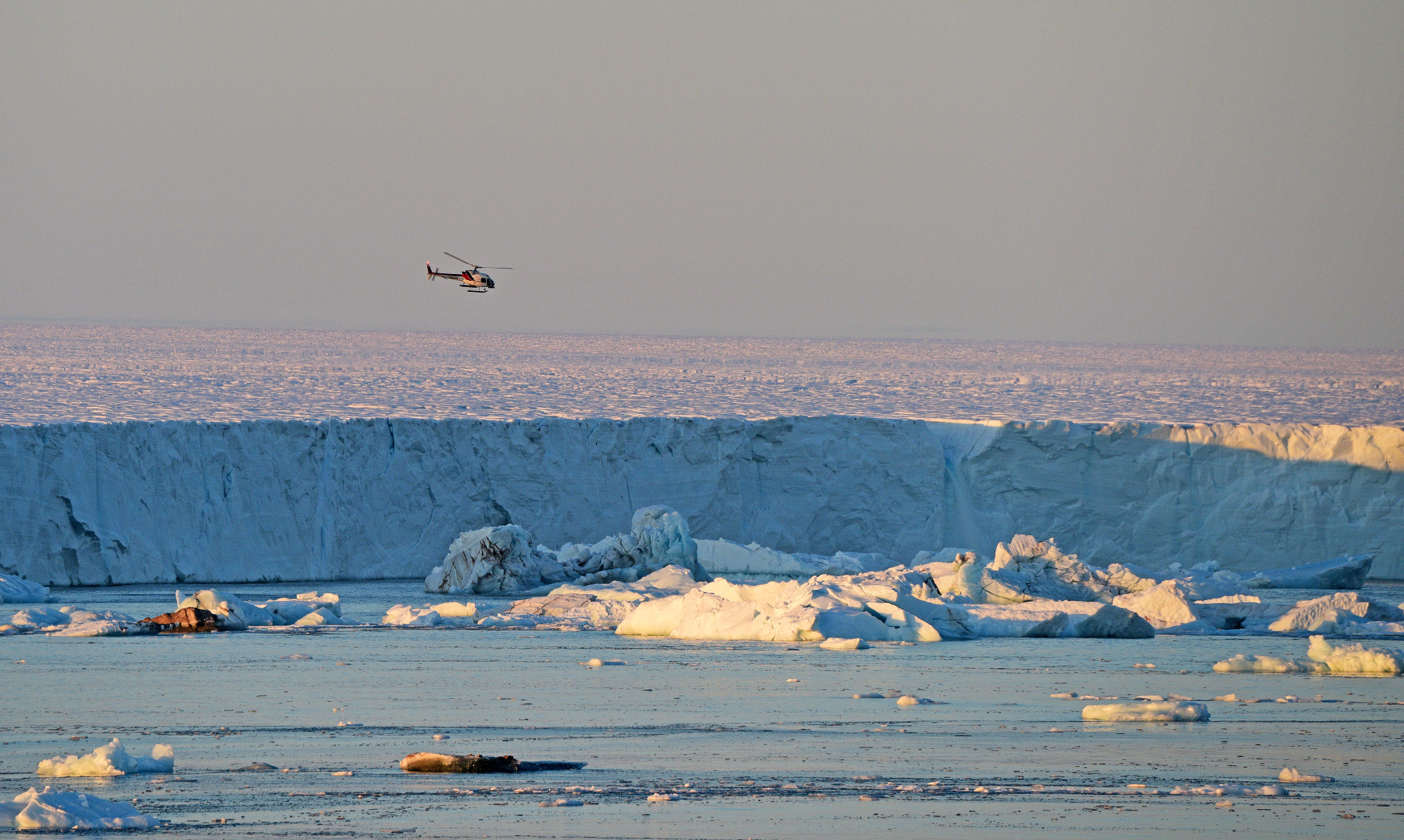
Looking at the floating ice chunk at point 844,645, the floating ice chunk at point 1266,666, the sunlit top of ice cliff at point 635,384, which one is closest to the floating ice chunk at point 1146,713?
the floating ice chunk at point 1266,666

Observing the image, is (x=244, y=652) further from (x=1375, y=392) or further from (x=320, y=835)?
(x=1375, y=392)

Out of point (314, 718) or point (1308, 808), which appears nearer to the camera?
point (1308, 808)

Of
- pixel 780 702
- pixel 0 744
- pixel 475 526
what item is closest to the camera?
pixel 0 744

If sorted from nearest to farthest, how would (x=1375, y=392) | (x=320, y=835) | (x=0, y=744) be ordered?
(x=320, y=835), (x=0, y=744), (x=1375, y=392)

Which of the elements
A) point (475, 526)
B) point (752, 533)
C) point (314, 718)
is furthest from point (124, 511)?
point (314, 718)

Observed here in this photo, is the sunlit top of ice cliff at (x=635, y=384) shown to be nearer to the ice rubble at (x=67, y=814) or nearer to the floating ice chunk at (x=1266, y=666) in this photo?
the floating ice chunk at (x=1266, y=666)

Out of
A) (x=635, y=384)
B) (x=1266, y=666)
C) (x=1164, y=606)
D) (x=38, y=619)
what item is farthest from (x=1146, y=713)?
(x=635, y=384)

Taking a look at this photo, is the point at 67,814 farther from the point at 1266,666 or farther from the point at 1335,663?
the point at 1335,663
